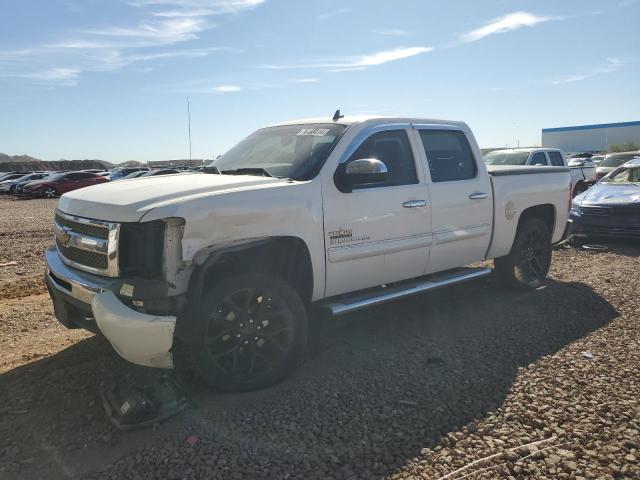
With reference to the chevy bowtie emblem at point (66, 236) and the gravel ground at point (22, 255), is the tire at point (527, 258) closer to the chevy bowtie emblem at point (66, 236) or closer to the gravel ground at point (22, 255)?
the chevy bowtie emblem at point (66, 236)

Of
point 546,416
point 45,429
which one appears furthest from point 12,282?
point 546,416

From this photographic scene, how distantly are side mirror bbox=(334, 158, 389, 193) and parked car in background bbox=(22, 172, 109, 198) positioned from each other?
87.7 ft

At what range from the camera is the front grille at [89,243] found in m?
3.34

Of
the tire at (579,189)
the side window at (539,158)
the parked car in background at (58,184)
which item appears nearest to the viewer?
the side window at (539,158)

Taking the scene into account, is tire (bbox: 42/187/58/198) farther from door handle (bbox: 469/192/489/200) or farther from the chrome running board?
door handle (bbox: 469/192/489/200)

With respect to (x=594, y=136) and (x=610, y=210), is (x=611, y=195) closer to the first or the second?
(x=610, y=210)

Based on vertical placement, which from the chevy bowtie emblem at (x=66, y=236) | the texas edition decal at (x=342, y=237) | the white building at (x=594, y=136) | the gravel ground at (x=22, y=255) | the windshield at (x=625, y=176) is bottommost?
the gravel ground at (x=22, y=255)

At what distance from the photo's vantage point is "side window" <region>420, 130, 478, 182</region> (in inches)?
197

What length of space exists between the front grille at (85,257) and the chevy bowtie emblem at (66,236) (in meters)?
0.04

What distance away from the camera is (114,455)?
294cm

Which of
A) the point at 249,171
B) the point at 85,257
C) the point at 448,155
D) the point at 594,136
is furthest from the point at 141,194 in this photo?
the point at 594,136

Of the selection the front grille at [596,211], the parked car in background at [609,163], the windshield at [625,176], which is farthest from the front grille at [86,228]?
the parked car in background at [609,163]

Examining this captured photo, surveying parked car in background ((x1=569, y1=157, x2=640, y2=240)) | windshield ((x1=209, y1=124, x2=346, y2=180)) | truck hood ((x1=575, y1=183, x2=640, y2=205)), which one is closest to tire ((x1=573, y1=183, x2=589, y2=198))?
parked car in background ((x1=569, y1=157, x2=640, y2=240))

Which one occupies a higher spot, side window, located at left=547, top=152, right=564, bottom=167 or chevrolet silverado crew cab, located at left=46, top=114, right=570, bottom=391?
side window, located at left=547, top=152, right=564, bottom=167
